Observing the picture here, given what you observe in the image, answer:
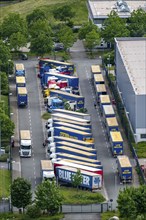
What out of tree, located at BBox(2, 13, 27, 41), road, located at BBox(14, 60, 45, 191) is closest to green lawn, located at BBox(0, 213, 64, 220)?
road, located at BBox(14, 60, 45, 191)

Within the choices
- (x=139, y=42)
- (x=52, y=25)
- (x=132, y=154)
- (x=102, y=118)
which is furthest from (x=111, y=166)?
(x=52, y=25)

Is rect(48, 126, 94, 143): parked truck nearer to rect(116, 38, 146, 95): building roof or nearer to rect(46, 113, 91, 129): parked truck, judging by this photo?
rect(46, 113, 91, 129): parked truck

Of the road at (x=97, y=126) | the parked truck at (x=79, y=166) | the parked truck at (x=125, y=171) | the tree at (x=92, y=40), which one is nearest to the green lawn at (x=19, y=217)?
the road at (x=97, y=126)

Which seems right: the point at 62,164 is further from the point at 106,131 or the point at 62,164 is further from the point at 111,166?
the point at 106,131

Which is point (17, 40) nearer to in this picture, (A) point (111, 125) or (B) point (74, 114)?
(B) point (74, 114)

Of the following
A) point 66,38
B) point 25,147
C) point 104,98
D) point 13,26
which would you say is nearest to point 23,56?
point 13,26

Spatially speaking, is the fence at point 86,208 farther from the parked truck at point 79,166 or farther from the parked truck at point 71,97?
the parked truck at point 71,97
